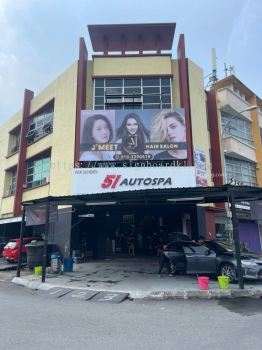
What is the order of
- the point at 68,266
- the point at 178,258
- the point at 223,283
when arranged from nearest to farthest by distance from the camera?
the point at 223,283 < the point at 178,258 < the point at 68,266

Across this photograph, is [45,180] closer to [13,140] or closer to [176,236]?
[13,140]

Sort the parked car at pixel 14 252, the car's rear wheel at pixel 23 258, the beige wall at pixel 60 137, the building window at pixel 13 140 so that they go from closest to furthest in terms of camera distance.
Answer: the parked car at pixel 14 252, the car's rear wheel at pixel 23 258, the beige wall at pixel 60 137, the building window at pixel 13 140

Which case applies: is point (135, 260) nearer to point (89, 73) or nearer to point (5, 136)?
point (89, 73)

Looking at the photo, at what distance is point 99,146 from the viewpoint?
2006 cm

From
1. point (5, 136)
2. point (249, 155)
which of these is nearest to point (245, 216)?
point (249, 155)

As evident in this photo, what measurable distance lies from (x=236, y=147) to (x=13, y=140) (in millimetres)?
20331

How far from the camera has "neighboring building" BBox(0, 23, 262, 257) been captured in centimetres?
1980

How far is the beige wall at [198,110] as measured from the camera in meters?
21.3

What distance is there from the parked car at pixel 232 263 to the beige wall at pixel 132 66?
1345 centimetres

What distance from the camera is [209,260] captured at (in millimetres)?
13391

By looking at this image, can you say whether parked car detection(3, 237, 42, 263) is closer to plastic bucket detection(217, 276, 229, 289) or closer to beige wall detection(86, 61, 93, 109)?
beige wall detection(86, 61, 93, 109)


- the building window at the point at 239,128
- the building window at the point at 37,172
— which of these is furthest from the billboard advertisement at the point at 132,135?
→ the building window at the point at 239,128

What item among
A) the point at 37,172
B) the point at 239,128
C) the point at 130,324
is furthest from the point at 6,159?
the point at 130,324

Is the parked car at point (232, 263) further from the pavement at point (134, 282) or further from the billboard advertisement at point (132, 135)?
the billboard advertisement at point (132, 135)
